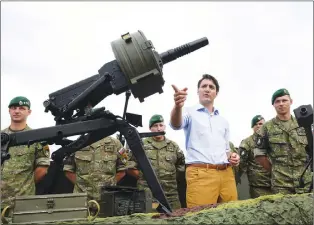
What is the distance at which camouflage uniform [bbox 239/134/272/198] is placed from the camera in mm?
6824

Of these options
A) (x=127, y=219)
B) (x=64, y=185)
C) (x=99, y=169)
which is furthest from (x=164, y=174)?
(x=127, y=219)

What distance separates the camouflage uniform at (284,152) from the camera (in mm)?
5598

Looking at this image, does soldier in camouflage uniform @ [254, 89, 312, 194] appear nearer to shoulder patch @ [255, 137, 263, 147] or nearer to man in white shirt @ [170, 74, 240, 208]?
shoulder patch @ [255, 137, 263, 147]

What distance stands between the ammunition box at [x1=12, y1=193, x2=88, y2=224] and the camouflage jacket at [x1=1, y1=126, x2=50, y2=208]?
8.90 feet

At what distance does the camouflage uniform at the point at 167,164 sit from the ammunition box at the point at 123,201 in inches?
121

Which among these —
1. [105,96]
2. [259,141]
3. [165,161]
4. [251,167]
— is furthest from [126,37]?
[251,167]

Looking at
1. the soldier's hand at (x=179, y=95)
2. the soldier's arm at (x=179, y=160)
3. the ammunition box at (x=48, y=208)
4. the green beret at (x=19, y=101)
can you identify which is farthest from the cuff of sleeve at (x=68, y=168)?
the ammunition box at (x=48, y=208)

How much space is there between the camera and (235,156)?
14.4 ft

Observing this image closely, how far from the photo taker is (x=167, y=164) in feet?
22.5

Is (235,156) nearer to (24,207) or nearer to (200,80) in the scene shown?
(200,80)

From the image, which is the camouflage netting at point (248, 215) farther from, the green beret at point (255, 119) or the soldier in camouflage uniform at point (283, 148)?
the green beret at point (255, 119)

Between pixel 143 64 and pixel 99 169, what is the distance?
3028mm

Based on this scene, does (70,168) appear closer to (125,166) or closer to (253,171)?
(125,166)

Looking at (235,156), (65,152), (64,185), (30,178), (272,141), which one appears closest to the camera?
(65,152)
